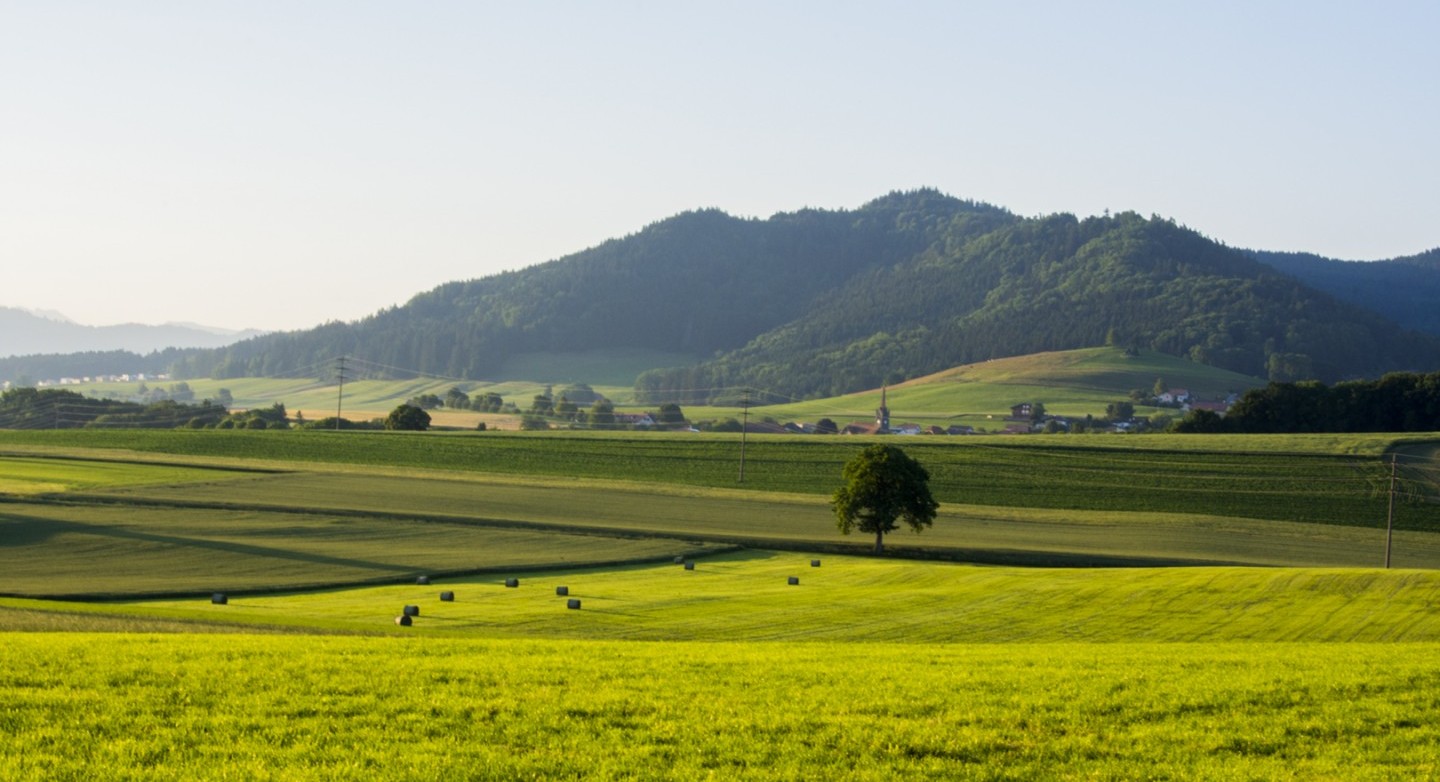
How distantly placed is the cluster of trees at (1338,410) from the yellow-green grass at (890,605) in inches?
2771

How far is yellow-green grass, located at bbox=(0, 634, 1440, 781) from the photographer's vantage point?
12.4 m

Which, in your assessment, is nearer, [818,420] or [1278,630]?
[1278,630]

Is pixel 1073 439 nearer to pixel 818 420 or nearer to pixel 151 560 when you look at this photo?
pixel 818 420

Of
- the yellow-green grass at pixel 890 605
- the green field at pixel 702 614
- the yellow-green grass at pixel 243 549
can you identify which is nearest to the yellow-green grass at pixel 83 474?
the green field at pixel 702 614

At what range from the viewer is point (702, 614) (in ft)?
124

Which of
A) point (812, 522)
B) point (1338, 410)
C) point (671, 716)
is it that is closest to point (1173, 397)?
point (1338, 410)

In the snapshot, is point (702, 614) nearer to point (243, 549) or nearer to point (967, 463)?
point (243, 549)

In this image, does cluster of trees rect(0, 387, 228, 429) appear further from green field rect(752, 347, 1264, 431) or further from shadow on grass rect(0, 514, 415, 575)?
shadow on grass rect(0, 514, 415, 575)

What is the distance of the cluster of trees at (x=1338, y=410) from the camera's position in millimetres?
115562

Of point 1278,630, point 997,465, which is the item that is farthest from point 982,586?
point 997,465

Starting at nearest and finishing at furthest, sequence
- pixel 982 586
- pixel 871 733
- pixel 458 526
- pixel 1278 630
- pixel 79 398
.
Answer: pixel 871 733, pixel 1278 630, pixel 982 586, pixel 458 526, pixel 79 398

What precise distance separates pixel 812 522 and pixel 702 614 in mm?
35750

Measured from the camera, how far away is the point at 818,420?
176125mm

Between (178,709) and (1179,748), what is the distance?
11.2 m
